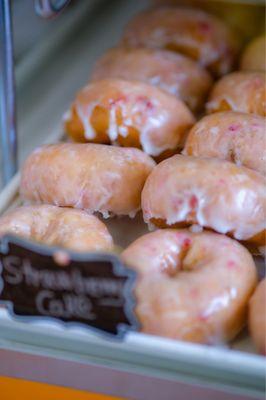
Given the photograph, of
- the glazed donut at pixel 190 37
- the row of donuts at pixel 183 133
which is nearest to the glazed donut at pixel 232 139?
the row of donuts at pixel 183 133

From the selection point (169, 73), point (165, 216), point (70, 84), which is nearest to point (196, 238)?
point (165, 216)

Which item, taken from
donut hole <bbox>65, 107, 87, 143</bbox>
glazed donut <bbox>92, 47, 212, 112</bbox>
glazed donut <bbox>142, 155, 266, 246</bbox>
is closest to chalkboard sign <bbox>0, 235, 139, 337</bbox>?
glazed donut <bbox>142, 155, 266, 246</bbox>

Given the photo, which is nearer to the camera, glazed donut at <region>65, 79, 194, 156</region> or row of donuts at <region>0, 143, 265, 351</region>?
row of donuts at <region>0, 143, 265, 351</region>

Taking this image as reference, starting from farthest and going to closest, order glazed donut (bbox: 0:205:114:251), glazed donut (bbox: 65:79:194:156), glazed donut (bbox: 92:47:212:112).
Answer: glazed donut (bbox: 92:47:212:112), glazed donut (bbox: 65:79:194:156), glazed donut (bbox: 0:205:114:251)

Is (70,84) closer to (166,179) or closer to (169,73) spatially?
(169,73)

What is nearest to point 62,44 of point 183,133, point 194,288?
point 183,133

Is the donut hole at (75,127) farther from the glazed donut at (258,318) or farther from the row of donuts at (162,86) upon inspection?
the glazed donut at (258,318)

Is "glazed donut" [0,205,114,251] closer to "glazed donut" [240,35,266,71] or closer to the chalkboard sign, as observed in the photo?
the chalkboard sign

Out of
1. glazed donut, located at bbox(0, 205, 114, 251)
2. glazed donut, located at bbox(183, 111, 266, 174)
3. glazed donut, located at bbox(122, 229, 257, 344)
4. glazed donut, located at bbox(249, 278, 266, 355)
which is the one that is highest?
glazed donut, located at bbox(0, 205, 114, 251)

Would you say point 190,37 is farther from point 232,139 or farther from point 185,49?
point 232,139
